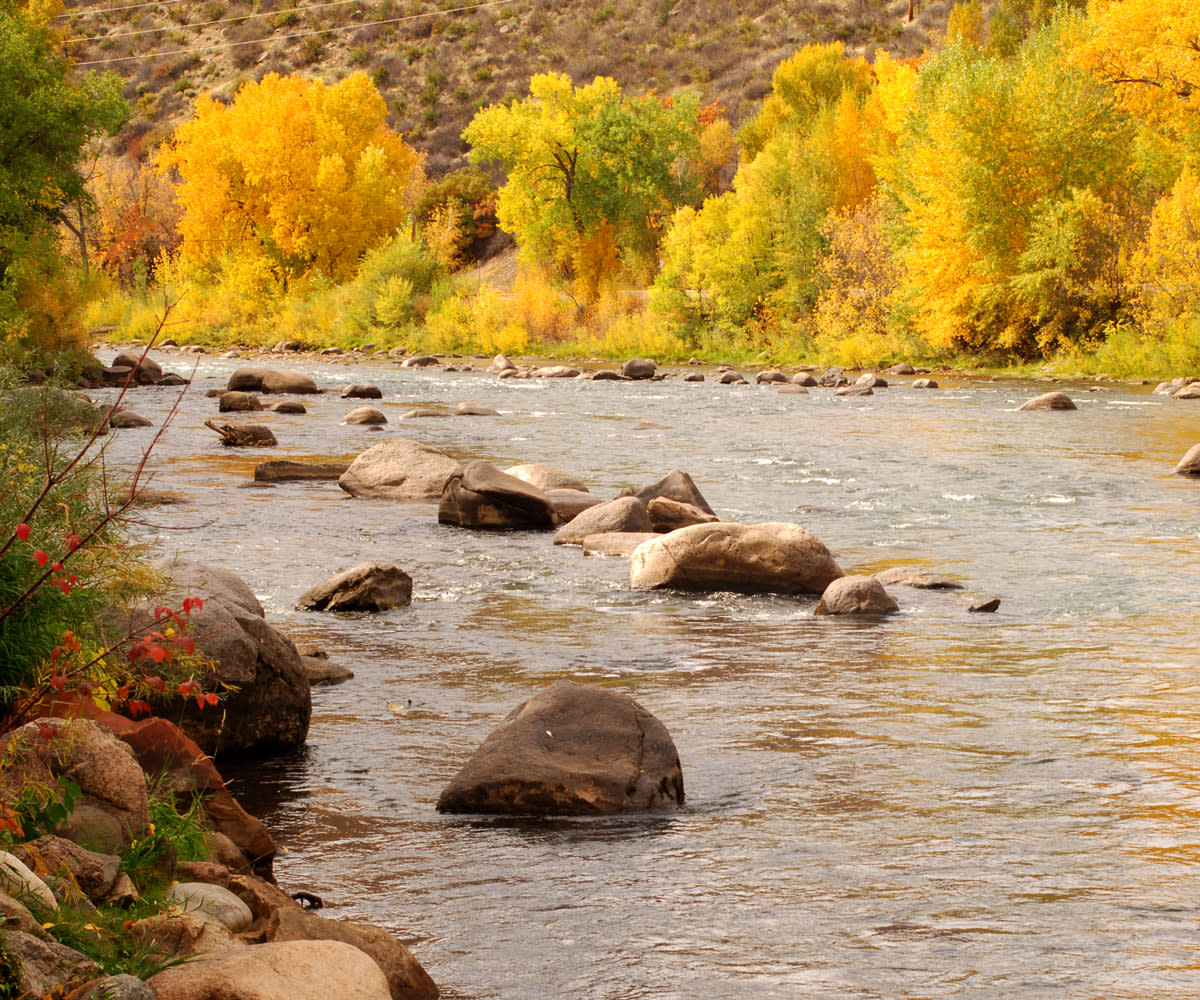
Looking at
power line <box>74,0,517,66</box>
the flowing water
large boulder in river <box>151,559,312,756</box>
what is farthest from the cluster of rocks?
power line <box>74,0,517,66</box>

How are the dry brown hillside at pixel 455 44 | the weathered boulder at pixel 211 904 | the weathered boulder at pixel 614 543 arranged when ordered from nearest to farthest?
1. the weathered boulder at pixel 211 904
2. the weathered boulder at pixel 614 543
3. the dry brown hillside at pixel 455 44

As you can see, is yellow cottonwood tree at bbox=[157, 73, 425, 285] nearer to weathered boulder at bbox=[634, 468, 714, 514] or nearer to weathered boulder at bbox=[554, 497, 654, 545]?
weathered boulder at bbox=[634, 468, 714, 514]

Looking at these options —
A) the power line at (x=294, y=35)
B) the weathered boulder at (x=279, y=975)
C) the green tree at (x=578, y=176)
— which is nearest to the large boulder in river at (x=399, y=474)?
the weathered boulder at (x=279, y=975)

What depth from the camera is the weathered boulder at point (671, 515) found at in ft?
47.3

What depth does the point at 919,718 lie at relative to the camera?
26.3 feet

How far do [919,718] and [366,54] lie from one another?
111m

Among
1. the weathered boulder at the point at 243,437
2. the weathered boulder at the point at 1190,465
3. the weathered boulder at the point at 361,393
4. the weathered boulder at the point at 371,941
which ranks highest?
the weathered boulder at the point at 371,941

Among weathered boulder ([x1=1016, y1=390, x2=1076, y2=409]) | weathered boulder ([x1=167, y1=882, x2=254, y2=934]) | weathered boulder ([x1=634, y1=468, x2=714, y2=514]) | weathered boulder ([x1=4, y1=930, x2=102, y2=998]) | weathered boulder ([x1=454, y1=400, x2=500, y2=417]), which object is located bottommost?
weathered boulder ([x1=1016, y1=390, x2=1076, y2=409])

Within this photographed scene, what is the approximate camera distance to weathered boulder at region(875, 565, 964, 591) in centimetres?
1191

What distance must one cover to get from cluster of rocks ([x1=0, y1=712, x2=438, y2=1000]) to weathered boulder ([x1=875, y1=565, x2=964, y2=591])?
765 cm

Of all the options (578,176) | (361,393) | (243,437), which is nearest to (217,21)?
(578,176)

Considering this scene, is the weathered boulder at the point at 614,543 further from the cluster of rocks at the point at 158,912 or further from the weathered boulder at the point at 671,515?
the cluster of rocks at the point at 158,912

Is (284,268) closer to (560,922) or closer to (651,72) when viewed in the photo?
(651,72)

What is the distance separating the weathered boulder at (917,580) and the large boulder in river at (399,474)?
21.6 feet
